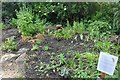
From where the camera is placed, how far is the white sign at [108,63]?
209 cm

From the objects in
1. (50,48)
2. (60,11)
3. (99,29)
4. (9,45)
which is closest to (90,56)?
(50,48)

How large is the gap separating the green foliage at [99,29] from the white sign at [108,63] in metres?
1.03

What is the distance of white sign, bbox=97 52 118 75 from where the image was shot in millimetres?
2094

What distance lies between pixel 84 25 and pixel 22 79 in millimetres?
1290

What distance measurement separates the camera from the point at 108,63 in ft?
6.99

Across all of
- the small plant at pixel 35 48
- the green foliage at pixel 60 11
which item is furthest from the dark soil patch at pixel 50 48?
the green foliage at pixel 60 11

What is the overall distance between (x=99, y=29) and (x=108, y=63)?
4.33 feet

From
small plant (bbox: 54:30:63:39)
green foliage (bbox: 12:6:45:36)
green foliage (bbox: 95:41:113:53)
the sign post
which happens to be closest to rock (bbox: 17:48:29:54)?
green foliage (bbox: 12:6:45:36)

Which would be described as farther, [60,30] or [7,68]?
[60,30]

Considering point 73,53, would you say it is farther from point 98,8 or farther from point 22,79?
point 98,8

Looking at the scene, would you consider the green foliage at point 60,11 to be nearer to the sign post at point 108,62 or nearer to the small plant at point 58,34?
the small plant at point 58,34

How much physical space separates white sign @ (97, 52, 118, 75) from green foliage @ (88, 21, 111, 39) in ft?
3.39

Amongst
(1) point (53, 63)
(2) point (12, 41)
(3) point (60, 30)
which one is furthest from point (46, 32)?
(1) point (53, 63)

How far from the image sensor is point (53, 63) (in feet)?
8.91
